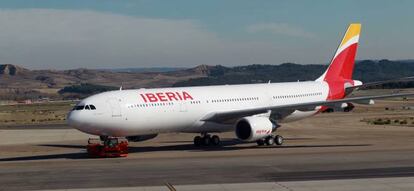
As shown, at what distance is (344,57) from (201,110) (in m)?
14.4

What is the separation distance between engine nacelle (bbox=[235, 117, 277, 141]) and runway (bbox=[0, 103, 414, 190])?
2.72 feet

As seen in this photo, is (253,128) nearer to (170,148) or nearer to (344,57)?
(170,148)

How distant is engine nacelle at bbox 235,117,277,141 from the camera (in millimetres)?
35000

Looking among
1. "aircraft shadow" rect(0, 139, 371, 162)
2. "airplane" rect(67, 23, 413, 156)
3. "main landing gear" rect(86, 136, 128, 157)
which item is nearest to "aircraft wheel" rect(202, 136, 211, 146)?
"airplane" rect(67, 23, 413, 156)

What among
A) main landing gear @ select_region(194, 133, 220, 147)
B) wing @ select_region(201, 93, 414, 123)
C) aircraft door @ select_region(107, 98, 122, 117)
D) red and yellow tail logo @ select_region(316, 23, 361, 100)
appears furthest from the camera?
red and yellow tail logo @ select_region(316, 23, 361, 100)

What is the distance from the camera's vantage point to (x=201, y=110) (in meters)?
36.5

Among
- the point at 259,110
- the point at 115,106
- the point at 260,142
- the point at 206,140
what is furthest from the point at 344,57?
the point at 115,106

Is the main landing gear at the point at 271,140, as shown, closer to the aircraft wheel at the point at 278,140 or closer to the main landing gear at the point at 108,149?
the aircraft wheel at the point at 278,140

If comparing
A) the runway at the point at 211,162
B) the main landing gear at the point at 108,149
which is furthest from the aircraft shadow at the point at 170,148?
the main landing gear at the point at 108,149

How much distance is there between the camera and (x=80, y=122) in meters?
31.9

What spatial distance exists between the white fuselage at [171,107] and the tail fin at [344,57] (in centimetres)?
401

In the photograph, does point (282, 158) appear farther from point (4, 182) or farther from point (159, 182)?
point (4, 182)

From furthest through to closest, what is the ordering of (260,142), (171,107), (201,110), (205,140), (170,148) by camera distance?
(205,140) < (170,148) < (260,142) < (201,110) < (171,107)

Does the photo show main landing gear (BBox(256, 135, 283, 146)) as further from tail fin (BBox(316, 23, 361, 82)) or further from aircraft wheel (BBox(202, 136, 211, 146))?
tail fin (BBox(316, 23, 361, 82))
